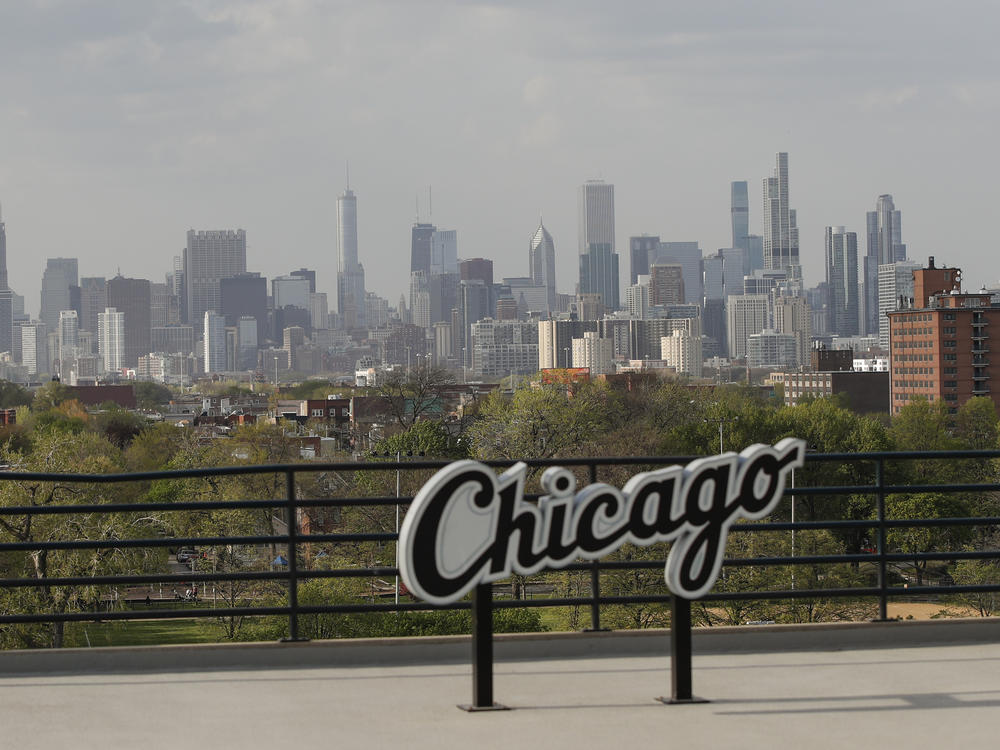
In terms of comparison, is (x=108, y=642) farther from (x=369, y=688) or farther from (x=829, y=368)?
(x=829, y=368)

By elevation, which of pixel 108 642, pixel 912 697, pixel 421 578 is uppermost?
pixel 421 578

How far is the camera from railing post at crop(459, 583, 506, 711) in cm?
643

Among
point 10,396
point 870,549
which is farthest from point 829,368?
point 870,549

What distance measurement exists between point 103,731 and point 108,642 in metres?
29.8

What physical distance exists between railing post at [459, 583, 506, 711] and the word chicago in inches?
10.5

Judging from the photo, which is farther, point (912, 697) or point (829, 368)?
point (829, 368)

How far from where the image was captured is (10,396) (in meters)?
173

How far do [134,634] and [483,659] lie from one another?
115ft

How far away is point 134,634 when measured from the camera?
39.2m

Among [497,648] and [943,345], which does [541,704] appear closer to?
[497,648]

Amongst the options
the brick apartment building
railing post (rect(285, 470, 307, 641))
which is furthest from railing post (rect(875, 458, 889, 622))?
the brick apartment building

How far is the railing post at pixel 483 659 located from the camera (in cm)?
643

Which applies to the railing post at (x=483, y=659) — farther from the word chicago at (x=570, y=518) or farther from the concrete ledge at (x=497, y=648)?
the concrete ledge at (x=497, y=648)

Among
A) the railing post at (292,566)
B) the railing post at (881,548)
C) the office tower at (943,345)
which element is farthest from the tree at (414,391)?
the office tower at (943,345)
